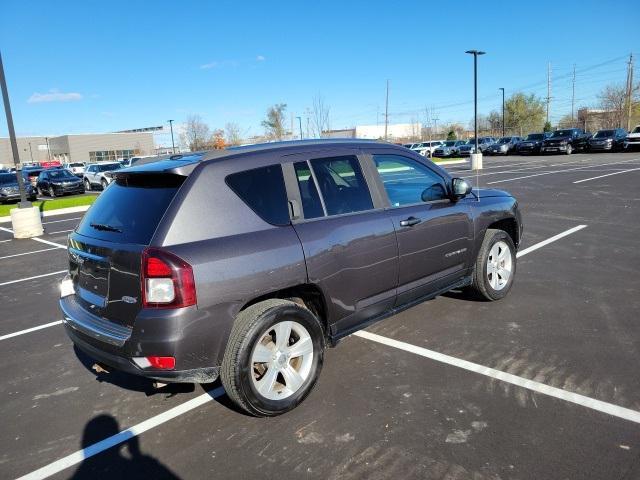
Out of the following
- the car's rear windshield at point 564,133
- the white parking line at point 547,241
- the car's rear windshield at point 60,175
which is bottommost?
the white parking line at point 547,241

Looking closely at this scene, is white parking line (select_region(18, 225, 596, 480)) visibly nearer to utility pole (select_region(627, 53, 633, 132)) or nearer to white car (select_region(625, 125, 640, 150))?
white car (select_region(625, 125, 640, 150))

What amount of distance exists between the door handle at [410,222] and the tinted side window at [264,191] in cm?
110

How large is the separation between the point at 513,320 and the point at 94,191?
1143 inches

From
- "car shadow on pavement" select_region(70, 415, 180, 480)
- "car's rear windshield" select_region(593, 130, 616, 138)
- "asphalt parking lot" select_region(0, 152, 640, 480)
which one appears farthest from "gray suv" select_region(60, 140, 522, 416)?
"car's rear windshield" select_region(593, 130, 616, 138)

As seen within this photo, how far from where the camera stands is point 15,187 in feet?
75.4

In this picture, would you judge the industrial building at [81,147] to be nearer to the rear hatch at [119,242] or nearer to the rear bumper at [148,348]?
the rear hatch at [119,242]

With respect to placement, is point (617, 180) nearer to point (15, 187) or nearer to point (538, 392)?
point (538, 392)

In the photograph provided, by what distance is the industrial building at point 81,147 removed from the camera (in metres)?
93.9


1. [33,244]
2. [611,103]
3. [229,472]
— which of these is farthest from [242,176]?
[611,103]

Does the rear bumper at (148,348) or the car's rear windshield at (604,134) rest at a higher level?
the car's rear windshield at (604,134)

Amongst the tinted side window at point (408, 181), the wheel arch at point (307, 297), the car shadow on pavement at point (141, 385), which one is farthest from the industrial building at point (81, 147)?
the wheel arch at point (307, 297)

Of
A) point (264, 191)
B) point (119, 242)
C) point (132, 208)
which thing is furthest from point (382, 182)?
point (119, 242)

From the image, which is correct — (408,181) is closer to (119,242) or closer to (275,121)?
(119,242)

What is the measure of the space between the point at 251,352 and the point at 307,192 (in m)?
1.22
